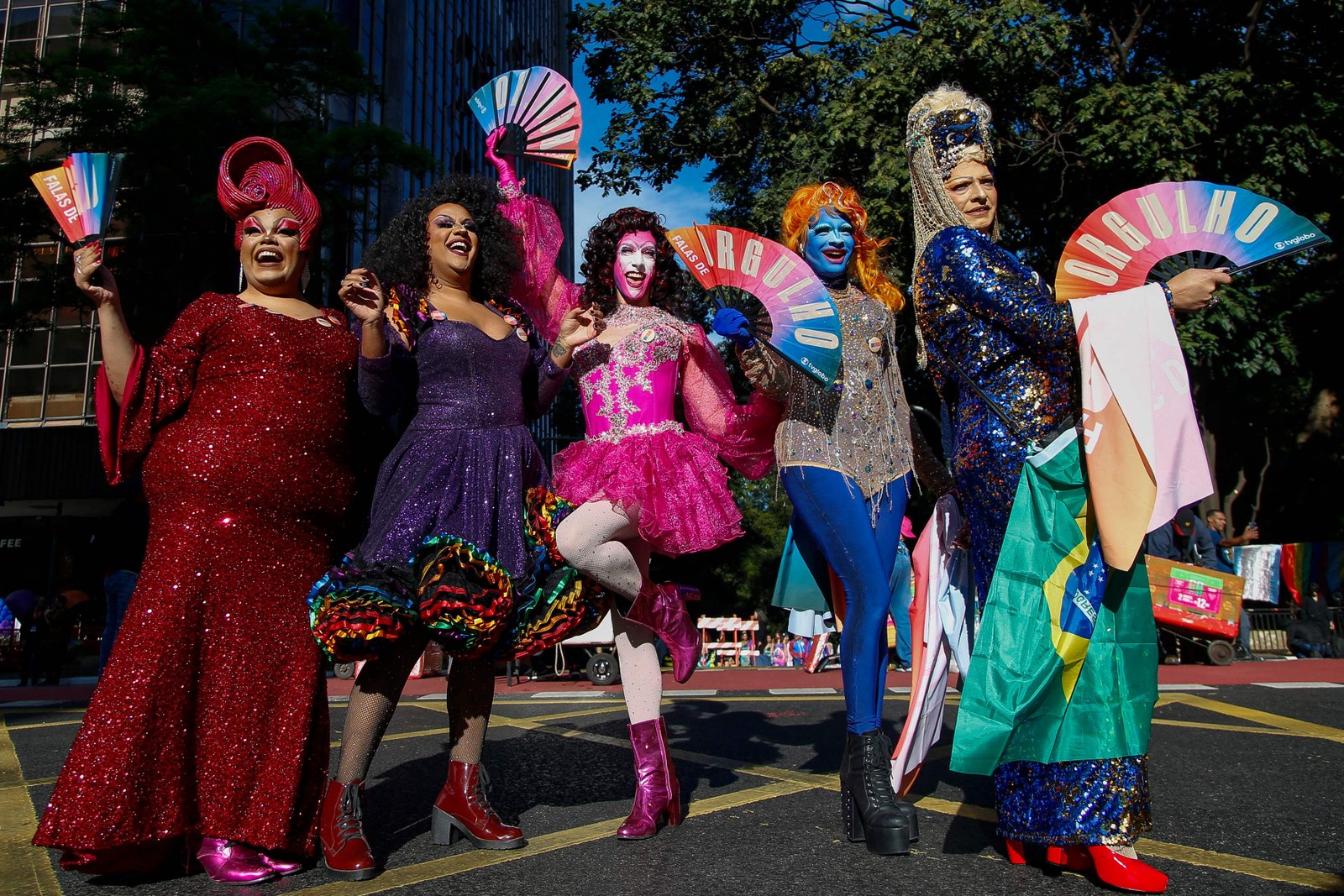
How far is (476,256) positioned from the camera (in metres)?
3.54

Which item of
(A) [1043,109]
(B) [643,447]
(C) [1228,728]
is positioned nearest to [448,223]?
(B) [643,447]

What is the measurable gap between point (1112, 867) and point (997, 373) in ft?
4.41

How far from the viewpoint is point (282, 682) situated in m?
2.92

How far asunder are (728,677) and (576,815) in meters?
6.48

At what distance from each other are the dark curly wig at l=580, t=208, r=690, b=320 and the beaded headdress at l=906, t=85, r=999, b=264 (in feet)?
3.57

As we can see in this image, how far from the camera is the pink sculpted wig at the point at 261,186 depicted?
129 inches

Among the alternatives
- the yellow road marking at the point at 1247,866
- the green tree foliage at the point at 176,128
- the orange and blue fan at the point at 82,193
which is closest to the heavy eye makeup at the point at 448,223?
the orange and blue fan at the point at 82,193

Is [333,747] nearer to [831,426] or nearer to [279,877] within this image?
[279,877]

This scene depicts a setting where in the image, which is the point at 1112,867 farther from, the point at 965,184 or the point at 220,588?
the point at 220,588

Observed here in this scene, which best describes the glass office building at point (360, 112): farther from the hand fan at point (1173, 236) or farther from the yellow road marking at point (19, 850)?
the hand fan at point (1173, 236)

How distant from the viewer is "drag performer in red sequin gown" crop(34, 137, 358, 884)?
2697 millimetres

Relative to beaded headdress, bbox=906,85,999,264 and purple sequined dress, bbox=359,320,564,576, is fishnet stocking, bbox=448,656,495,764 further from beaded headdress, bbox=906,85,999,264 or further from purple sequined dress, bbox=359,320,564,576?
beaded headdress, bbox=906,85,999,264

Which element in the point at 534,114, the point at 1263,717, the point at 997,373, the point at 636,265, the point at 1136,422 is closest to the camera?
the point at 1136,422

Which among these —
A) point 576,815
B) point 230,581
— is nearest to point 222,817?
point 230,581
